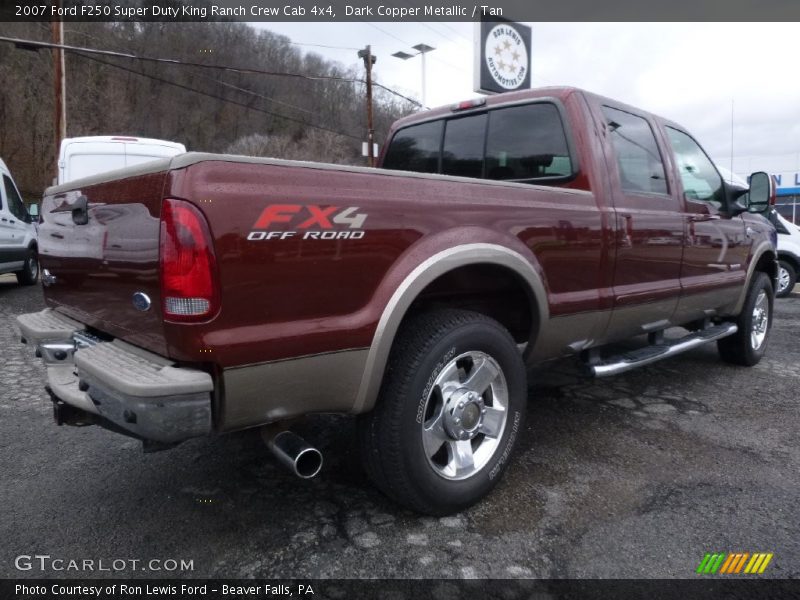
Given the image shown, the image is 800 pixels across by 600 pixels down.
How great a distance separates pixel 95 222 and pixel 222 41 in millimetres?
22277

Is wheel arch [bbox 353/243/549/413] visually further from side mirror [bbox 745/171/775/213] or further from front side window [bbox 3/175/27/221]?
front side window [bbox 3/175/27/221]

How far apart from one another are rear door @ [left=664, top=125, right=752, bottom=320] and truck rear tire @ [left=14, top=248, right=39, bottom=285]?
10721 mm

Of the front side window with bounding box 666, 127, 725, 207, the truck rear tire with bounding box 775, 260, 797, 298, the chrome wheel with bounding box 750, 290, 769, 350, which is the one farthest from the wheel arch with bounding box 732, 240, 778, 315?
the truck rear tire with bounding box 775, 260, 797, 298

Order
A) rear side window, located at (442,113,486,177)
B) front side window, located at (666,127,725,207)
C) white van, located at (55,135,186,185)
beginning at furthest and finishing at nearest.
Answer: white van, located at (55,135,186,185), front side window, located at (666,127,725,207), rear side window, located at (442,113,486,177)

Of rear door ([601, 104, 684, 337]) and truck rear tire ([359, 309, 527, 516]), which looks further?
rear door ([601, 104, 684, 337])

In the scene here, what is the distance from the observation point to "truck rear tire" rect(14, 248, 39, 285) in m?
10.5

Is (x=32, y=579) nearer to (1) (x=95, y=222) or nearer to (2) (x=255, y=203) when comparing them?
(1) (x=95, y=222)

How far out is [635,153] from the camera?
11.9ft

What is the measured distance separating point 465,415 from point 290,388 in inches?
33.6

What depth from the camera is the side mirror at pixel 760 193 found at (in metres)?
4.61

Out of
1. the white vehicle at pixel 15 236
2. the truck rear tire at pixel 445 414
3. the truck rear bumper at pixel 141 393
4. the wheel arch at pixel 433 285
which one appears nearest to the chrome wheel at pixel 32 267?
the white vehicle at pixel 15 236

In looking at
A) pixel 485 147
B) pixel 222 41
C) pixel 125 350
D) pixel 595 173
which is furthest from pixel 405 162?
pixel 222 41

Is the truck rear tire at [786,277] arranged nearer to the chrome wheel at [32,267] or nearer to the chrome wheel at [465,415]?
the chrome wheel at [465,415]

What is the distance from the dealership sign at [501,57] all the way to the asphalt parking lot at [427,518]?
10.9 m
